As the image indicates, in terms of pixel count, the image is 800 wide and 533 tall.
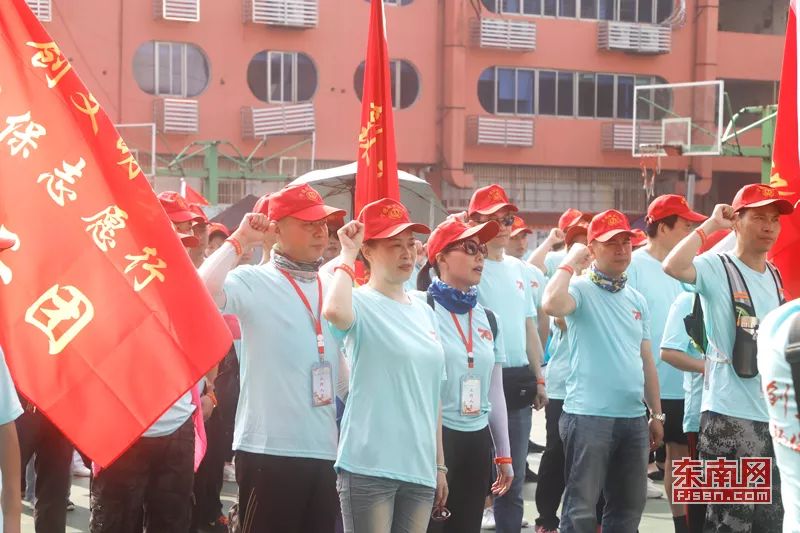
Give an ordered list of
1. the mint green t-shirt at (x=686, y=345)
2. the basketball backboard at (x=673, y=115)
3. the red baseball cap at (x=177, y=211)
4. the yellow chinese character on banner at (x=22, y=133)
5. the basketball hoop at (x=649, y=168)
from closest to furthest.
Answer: the yellow chinese character on banner at (x=22, y=133) → the mint green t-shirt at (x=686, y=345) → the red baseball cap at (x=177, y=211) → the basketball backboard at (x=673, y=115) → the basketball hoop at (x=649, y=168)

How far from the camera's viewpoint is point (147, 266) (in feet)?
13.4

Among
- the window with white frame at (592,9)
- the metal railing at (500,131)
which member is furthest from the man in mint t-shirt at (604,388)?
the window with white frame at (592,9)

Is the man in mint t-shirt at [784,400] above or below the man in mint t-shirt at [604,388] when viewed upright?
above

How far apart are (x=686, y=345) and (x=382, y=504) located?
8.59ft

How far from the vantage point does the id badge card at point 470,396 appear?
5.85 m

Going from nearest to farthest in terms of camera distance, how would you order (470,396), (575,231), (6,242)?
(6,242) → (470,396) → (575,231)

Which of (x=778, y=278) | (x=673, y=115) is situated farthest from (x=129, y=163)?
(x=673, y=115)

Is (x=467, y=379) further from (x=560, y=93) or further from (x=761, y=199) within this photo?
(x=560, y=93)

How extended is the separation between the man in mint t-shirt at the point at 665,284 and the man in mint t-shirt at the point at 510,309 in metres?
0.73

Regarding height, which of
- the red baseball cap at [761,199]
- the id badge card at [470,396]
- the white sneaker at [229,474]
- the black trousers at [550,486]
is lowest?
the white sneaker at [229,474]

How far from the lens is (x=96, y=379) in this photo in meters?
3.82

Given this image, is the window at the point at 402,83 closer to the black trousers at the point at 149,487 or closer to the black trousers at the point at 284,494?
the black trousers at the point at 149,487

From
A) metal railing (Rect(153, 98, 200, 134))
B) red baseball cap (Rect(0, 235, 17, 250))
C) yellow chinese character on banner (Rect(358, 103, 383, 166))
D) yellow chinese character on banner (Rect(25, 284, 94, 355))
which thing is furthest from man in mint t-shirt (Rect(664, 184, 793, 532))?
metal railing (Rect(153, 98, 200, 134))

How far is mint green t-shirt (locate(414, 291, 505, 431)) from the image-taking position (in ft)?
19.2
